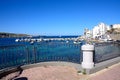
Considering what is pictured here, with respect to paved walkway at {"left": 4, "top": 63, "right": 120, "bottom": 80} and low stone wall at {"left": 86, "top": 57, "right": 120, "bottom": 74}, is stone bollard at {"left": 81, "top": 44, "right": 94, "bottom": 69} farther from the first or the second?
paved walkway at {"left": 4, "top": 63, "right": 120, "bottom": 80}

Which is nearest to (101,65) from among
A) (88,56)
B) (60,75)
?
(88,56)

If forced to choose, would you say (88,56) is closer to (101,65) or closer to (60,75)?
(101,65)

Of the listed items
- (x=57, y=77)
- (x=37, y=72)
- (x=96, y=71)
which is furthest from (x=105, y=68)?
(x=37, y=72)

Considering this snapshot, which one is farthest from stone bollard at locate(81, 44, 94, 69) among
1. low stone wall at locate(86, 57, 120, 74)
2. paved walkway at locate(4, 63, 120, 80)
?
paved walkway at locate(4, 63, 120, 80)

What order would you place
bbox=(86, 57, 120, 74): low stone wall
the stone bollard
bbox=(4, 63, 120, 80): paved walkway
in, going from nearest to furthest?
bbox=(4, 63, 120, 80): paved walkway
bbox=(86, 57, 120, 74): low stone wall
the stone bollard

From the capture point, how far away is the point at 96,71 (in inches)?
306

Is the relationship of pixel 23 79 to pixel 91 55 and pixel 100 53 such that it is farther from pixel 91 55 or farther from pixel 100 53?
pixel 100 53

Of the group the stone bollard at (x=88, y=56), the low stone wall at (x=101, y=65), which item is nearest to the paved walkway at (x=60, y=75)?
the low stone wall at (x=101, y=65)

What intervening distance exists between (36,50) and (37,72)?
79.9 inches

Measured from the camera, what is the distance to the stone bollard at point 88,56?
7621mm

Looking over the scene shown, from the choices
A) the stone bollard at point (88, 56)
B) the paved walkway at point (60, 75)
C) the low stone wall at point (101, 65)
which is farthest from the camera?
the stone bollard at point (88, 56)

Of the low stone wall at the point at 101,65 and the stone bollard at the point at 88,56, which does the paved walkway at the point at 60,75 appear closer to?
the low stone wall at the point at 101,65

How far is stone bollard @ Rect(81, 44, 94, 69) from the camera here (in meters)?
7.62

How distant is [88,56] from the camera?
771cm
